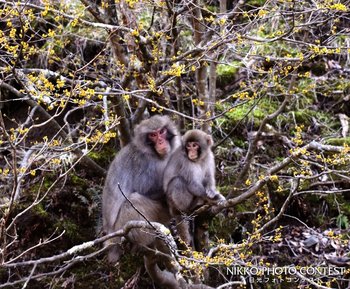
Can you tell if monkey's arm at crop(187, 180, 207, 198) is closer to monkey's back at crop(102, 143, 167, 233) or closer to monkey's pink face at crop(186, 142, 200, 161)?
monkey's pink face at crop(186, 142, 200, 161)

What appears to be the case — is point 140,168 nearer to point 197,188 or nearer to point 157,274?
point 197,188

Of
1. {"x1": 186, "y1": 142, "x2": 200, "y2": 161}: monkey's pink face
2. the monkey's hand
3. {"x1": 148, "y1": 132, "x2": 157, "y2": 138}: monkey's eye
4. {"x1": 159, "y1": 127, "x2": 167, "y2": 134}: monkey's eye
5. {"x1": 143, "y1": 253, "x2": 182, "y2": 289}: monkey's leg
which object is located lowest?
{"x1": 143, "y1": 253, "x2": 182, "y2": 289}: monkey's leg

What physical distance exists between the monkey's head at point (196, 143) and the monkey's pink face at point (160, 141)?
0.74ft

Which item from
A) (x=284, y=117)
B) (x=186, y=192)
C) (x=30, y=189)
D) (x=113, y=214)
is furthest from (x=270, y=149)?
(x=30, y=189)

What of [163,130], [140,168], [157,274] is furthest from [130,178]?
[157,274]

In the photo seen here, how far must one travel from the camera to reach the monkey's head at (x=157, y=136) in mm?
5934

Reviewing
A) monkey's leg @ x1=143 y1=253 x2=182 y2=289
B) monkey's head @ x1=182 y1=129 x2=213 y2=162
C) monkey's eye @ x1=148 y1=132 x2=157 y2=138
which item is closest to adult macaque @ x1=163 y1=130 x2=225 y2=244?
monkey's head @ x1=182 y1=129 x2=213 y2=162

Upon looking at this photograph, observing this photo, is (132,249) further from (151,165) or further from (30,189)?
(30,189)

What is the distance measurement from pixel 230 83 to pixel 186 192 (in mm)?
3025

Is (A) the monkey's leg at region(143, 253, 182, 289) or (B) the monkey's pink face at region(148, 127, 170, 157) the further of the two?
(B) the monkey's pink face at region(148, 127, 170, 157)

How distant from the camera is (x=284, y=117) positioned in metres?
8.06

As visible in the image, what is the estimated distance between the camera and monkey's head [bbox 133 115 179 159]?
5.93 meters

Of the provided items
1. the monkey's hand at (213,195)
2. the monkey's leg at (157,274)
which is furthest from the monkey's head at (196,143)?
the monkey's leg at (157,274)

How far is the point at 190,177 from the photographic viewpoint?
595 centimetres
